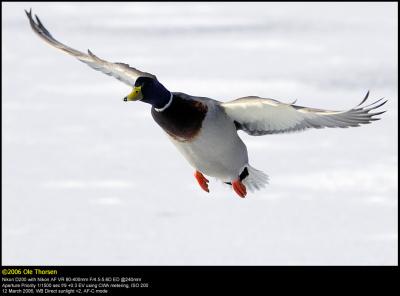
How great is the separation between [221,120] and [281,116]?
0.33 metres

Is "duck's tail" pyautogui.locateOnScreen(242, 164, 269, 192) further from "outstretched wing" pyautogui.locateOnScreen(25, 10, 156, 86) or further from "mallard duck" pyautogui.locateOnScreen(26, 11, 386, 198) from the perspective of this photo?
"outstretched wing" pyautogui.locateOnScreen(25, 10, 156, 86)

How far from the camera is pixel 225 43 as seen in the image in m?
20.8

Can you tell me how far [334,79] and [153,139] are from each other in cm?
377

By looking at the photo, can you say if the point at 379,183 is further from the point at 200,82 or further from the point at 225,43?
the point at 225,43

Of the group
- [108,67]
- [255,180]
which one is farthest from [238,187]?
[108,67]

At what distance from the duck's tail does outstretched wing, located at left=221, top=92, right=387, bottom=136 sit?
599mm

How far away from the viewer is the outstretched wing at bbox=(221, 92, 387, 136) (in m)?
5.81

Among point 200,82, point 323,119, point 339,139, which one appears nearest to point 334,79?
point 200,82

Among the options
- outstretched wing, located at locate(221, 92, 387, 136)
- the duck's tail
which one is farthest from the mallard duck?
the duck's tail

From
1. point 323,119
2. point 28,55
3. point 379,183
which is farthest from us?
point 28,55

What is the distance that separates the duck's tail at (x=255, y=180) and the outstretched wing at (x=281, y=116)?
60 centimetres

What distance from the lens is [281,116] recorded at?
6262mm

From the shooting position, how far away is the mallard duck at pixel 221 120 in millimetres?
5855

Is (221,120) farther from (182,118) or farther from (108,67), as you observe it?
(108,67)
